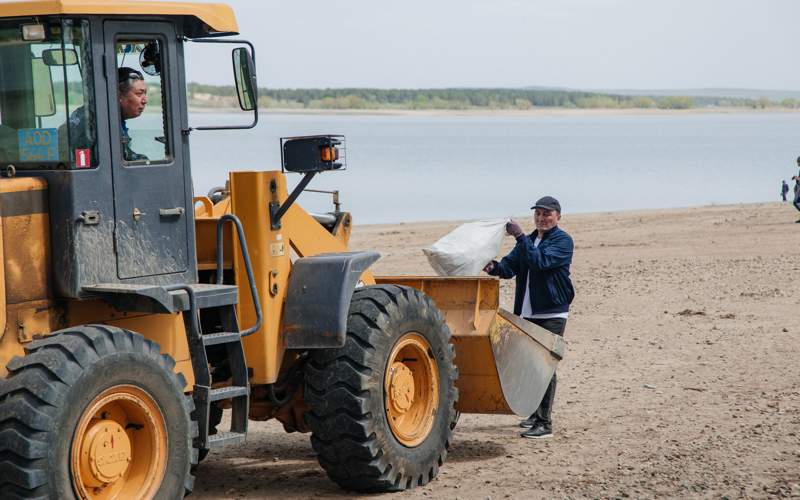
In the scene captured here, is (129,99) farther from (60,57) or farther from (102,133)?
(60,57)

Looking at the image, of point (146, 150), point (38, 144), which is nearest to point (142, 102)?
point (146, 150)

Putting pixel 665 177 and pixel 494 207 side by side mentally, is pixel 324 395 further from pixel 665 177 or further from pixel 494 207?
pixel 665 177

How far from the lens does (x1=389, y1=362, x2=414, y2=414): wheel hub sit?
23.5ft

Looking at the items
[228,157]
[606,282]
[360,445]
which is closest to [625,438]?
[360,445]

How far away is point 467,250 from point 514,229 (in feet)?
1.49

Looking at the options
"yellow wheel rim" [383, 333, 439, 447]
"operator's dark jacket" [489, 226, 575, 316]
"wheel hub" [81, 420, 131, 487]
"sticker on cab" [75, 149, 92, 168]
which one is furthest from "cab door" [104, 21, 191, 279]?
"operator's dark jacket" [489, 226, 575, 316]

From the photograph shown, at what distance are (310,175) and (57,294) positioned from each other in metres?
1.47

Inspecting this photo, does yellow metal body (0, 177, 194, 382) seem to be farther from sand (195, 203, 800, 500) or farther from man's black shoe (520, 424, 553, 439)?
man's black shoe (520, 424, 553, 439)

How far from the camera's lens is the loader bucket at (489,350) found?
8.04m

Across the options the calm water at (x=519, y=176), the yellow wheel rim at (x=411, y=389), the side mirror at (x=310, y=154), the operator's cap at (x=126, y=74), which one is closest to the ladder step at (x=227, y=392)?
the yellow wheel rim at (x=411, y=389)

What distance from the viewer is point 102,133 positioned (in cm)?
587

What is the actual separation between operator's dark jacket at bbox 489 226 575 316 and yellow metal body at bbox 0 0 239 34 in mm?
3006

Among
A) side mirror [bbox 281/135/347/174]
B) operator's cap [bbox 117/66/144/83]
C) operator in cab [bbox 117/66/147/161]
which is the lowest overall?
side mirror [bbox 281/135/347/174]

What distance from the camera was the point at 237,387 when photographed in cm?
643
